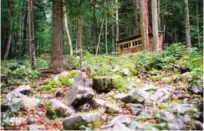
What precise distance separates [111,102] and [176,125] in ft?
7.62

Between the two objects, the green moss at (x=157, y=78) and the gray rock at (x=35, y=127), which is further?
the green moss at (x=157, y=78)

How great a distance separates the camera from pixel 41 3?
31219 millimetres

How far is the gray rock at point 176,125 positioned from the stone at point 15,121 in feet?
9.65

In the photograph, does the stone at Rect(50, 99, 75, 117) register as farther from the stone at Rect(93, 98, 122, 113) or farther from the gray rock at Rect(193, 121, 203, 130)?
the gray rock at Rect(193, 121, 203, 130)

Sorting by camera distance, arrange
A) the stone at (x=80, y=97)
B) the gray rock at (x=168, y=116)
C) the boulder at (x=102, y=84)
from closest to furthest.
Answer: the gray rock at (x=168, y=116) < the stone at (x=80, y=97) < the boulder at (x=102, y=84)

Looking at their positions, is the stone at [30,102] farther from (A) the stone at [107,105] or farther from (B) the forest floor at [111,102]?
(A) the stone at [107,105]

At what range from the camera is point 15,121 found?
723 centimetres

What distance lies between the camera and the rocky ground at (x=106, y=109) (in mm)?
6461

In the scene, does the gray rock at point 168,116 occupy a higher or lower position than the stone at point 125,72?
lower

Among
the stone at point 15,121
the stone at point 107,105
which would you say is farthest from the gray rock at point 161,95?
the stone at point 15,121

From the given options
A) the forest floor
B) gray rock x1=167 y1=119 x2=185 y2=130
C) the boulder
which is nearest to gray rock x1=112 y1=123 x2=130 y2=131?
the forest floor

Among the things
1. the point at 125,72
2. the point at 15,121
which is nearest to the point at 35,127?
the point at 15,121

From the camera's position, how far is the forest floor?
661cm

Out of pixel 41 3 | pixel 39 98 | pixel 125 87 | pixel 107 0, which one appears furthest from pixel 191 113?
pixel 41 3
